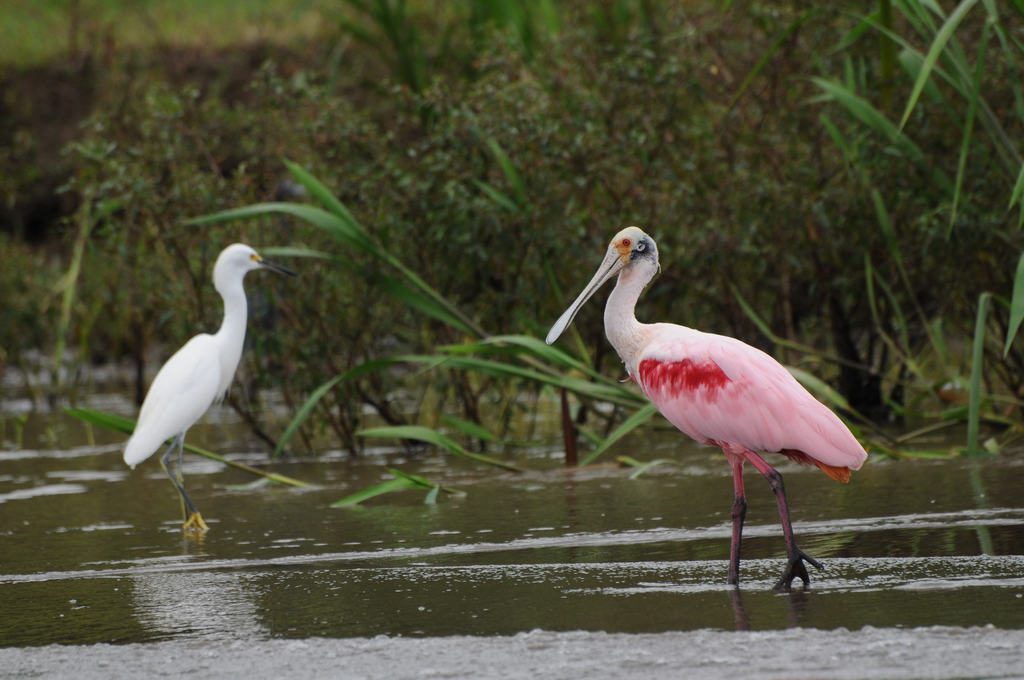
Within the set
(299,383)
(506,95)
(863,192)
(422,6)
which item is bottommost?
(299,383)

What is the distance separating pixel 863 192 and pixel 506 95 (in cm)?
202

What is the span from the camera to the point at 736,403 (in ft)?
17.6

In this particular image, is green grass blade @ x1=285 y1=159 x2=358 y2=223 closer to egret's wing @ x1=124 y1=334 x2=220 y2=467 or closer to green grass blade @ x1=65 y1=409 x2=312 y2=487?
egret's wing @ x1=124 y1=334 x2=220 y2=467

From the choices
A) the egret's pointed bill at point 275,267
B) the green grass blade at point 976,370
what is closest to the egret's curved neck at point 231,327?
the egret's pointed bill at point 275,267

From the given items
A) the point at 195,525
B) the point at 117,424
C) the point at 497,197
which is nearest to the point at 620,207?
the point at 497,197

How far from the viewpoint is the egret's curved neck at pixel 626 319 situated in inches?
227

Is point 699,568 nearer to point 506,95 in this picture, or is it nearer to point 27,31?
point 506,95

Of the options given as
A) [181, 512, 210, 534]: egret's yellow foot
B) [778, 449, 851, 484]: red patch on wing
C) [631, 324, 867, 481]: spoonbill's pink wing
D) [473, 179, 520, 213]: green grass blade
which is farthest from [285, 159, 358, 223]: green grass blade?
[778, 449, 851, 484]: red patch on wing

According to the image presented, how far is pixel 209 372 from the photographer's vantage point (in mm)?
8227

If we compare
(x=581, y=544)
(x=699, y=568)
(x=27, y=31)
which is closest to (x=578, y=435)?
(x=581, y=544)

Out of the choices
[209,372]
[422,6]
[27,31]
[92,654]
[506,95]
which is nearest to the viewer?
[92,654]

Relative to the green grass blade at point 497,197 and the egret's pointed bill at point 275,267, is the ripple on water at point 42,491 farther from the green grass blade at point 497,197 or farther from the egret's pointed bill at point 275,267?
the green grass blade at point 497,197

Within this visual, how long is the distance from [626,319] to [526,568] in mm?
965

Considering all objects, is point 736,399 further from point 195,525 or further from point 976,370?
point 195,525
